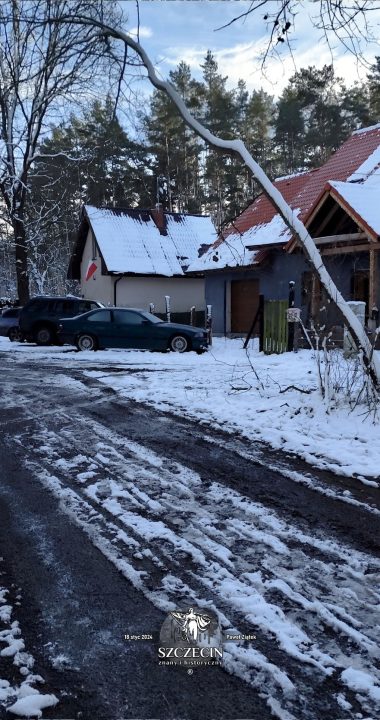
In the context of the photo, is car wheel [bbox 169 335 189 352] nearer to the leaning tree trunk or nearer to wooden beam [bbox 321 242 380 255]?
wooden beam [bbox 321 242 380 255]

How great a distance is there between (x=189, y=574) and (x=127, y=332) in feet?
45.2

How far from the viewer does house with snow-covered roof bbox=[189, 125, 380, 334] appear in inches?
603

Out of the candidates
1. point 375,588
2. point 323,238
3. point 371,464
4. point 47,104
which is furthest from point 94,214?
point 375,588

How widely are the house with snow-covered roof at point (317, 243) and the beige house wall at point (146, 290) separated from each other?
17.3 ft

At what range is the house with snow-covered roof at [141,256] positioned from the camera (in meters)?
27.8

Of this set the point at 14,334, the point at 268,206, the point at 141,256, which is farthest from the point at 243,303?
the point at 14,334

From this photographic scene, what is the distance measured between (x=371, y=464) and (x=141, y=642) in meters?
3.16

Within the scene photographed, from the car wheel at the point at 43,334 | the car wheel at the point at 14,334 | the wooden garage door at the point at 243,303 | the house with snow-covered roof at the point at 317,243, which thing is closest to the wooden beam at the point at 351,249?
the house with snow-covered roof at the point at 317,243

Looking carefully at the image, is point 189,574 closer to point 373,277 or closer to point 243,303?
point 373,277

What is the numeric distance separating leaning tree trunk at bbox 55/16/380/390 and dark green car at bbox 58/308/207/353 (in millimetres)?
8802

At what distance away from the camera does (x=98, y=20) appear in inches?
301

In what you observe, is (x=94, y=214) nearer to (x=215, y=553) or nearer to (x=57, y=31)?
(x=57, y=31)

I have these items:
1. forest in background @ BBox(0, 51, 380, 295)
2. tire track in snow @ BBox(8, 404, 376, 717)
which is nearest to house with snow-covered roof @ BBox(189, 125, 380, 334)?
tire track in snow @ BBox(8, 404, 376, 717)

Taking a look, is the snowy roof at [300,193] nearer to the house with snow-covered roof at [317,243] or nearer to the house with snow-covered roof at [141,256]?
the house with snow-covered roof at [317,243]
